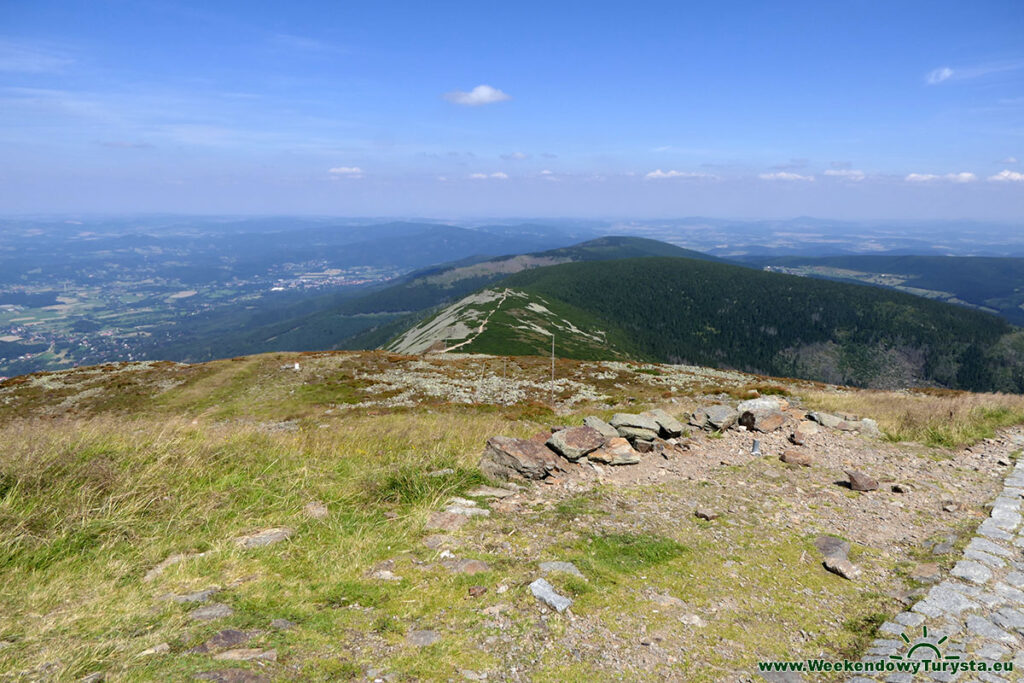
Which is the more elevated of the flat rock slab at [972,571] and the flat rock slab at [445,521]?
the flat rock slab at [972,571]

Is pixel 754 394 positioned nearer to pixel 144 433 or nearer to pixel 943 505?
pixel 943 505

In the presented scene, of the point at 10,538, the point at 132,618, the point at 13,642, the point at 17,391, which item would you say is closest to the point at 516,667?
the point at 132,618

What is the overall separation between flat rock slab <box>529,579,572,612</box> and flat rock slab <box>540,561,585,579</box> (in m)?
0.43

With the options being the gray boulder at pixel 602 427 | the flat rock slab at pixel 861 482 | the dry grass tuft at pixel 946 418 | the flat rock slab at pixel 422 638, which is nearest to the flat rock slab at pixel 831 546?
the flat rock slab at pixel 861 482

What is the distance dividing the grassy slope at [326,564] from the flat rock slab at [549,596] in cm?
16

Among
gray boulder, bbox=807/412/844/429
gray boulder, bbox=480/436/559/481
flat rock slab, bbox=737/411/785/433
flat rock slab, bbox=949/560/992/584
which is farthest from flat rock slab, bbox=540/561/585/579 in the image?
gray boulder, bbox=807/412/844/429

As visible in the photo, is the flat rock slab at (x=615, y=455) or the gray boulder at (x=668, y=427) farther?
the gray boulder at (x=668, y=427)

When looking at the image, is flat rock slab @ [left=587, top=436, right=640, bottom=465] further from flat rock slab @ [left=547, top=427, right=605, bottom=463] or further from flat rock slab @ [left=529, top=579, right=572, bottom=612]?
flat rock slab @ [left=529, top=579, right=572, bottom=612]

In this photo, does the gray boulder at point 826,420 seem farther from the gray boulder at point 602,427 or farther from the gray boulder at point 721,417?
the gray boulder at point 602,427

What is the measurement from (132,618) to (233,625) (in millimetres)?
1182

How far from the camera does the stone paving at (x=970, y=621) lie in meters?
5.50

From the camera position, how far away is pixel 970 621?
20.5 ft

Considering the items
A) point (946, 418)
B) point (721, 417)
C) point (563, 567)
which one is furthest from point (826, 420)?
point (563, 567)

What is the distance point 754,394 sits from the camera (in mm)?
37500
